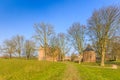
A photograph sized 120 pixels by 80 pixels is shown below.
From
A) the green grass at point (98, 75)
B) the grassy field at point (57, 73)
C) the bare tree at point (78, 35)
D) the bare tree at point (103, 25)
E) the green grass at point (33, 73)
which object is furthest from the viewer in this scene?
the bare tree at point (78, 35)

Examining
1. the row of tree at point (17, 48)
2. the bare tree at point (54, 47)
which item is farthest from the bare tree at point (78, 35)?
the row of tree at point (17, 48)

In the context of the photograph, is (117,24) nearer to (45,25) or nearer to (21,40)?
(45,25)

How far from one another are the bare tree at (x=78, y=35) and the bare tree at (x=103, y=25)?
48.6 feet

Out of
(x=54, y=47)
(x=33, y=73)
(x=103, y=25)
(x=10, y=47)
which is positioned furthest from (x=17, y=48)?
(x=33, y=73)

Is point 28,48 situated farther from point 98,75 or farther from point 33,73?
point 98,75

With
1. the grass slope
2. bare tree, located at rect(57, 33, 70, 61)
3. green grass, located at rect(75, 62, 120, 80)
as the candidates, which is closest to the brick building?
bare tree, located at rect(57, 33, 70, 61)

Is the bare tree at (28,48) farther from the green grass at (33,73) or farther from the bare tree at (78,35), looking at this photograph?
the green grass at (33,73)

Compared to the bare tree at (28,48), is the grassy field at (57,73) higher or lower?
lower

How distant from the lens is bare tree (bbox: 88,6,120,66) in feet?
125

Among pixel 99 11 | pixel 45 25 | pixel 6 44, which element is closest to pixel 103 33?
pixel 99 11

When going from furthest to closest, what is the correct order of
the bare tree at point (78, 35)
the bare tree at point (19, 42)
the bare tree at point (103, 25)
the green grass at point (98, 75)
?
the bare tree at point (19, 42), the bare tree at point (78, 35), the bare tree at point (103, 25), the green grass at point (98, 75)

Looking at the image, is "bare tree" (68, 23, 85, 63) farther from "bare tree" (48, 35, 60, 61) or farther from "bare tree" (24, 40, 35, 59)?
"bare tree" (24, 40, 35, 59)

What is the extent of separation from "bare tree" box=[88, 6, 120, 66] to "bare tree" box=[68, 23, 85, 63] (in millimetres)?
14804

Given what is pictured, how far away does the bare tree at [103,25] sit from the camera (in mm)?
37969
